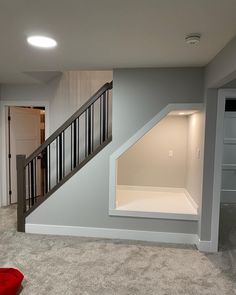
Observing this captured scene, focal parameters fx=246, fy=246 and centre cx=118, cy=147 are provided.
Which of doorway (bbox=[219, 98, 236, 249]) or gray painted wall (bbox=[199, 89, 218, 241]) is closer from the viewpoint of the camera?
gray painted wall (bbox=[199, 89, 218, 241])

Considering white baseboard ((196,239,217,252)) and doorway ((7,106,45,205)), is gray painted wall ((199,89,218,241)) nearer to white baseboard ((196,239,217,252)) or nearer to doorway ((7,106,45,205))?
white baseboard ((196,239,217,252))

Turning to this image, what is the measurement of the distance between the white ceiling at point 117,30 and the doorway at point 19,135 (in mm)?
1960

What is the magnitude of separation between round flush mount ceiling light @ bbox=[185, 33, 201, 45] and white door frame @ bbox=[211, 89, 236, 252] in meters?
1.01

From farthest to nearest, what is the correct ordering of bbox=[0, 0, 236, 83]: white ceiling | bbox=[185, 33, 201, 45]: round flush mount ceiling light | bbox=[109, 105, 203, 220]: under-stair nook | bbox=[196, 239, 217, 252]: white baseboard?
bbox=[109, 105, 203, 220]: under-stair nook → bbox=[196, 239, 217, 252]: white baseboard → bbox=[185, 33, 201, 45]: round flush mount ceiling light → bbox=[0, 0, 236, 83]: white ceiling

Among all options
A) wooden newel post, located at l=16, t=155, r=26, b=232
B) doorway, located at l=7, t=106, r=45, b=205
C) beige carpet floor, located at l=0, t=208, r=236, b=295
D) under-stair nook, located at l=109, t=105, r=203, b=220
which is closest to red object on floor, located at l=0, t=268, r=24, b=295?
beige carpet floor, located at l=0, t=208, r=236, b=295

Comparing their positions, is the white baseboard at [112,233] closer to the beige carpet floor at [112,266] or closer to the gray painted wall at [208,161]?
the beige carpet floor at [112,266]

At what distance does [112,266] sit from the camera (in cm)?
268

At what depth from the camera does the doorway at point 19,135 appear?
4707 millimetres

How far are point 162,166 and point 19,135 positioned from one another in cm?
286

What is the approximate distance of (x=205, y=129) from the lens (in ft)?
9.75

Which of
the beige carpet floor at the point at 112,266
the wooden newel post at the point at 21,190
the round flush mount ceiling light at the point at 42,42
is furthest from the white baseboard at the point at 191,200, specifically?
the round flush mount ceiling light at the point at 42,42

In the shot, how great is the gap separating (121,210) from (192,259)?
41.3 inches

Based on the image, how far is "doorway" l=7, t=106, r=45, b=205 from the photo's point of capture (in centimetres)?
471

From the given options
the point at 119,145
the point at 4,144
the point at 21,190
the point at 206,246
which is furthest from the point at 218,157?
the point at 4,144
